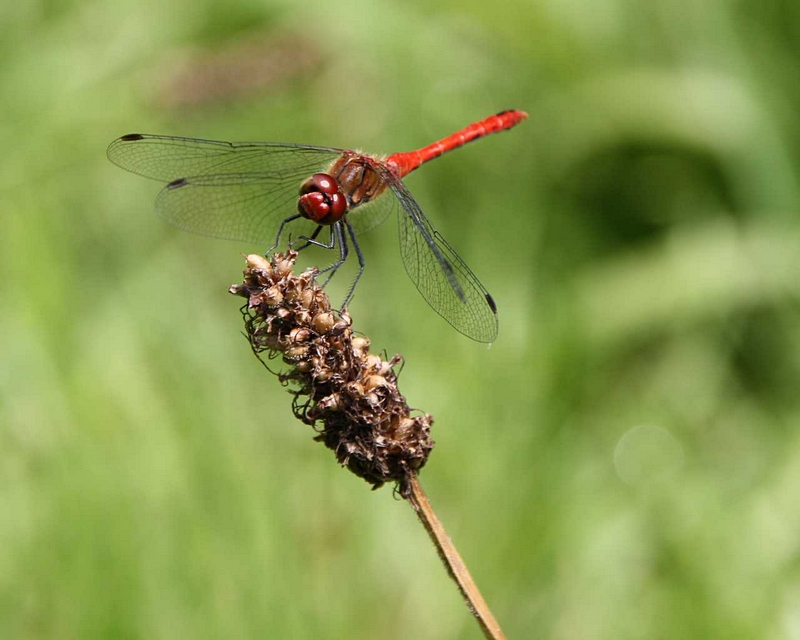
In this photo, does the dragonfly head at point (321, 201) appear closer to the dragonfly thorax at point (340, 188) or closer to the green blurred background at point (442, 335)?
the dragonfly thorax at point (340, 188)

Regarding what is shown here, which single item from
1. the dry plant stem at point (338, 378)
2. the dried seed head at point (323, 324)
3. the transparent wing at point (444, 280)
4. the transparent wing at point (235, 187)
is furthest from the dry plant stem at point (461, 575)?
the transparent wing at point (235, 187)

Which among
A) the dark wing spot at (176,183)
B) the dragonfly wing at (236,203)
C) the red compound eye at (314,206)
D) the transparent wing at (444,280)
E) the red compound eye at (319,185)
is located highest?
the dark wing spot at (176,183)

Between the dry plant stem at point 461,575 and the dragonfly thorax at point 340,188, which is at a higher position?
the dragonfly thorax at point 340,188

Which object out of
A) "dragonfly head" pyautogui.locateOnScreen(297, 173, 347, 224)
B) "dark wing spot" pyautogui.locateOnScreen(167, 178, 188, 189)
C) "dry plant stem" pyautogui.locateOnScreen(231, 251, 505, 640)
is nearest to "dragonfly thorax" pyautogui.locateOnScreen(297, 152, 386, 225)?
"dragonfly head" pyautogui.locateOnScreen(297, 173, 347, 224)

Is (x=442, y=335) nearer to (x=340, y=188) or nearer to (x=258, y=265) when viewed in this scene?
(x=340, y=188)

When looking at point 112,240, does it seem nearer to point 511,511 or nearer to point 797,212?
point 511,511

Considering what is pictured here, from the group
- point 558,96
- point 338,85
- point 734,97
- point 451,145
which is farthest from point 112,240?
point 734,97
